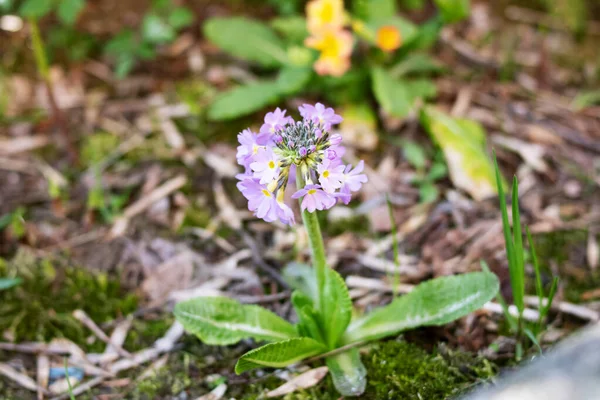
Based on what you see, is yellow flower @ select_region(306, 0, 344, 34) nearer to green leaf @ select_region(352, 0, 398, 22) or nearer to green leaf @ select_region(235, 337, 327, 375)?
green leaf @ select_region(352, 0, 398, 22)

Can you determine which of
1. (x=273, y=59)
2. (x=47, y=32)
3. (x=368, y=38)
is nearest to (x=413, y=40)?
(x=368, y=38)

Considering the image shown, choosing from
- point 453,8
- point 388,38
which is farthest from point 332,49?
point 453,8

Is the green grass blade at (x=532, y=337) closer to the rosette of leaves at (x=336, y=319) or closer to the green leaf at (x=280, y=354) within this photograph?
the rosette of leaves at (x=336, y=319)

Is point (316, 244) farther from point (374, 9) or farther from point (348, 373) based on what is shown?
point (374, 9)

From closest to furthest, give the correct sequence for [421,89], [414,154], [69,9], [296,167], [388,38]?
[296,167] < [69,9] < [414,154] < [388,38] < [421,89]

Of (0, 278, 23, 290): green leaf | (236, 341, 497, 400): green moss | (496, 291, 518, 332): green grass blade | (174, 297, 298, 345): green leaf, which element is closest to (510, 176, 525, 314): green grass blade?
(496, 291, 518, 332): green grass blade

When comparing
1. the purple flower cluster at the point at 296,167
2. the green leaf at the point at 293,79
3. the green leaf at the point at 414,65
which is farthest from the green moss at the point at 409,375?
the green leaf at the point at 414,65
